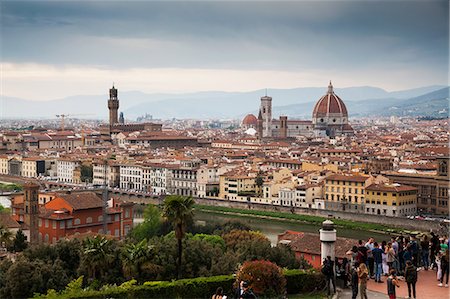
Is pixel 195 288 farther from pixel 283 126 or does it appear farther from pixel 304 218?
pixel 283 126

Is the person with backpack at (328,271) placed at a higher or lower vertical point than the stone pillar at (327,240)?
lower

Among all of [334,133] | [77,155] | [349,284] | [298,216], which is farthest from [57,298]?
[334,133]

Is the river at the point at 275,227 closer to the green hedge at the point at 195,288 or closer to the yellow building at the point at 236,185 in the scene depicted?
the yellow building at the point at 236,185

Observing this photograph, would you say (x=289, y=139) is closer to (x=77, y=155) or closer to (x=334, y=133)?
(x=334, y=133)

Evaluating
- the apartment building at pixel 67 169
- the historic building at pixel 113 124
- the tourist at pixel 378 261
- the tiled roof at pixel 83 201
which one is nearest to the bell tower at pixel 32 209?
the tiled roof at pixel 83 201

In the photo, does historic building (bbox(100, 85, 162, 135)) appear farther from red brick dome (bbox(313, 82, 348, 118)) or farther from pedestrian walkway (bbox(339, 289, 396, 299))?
pedestrian walkway (bbox(339, 289, 396, 299))

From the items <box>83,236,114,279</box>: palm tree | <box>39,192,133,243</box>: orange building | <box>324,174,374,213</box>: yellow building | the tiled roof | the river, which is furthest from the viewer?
<box>324,174,374,213</box>: yellow building

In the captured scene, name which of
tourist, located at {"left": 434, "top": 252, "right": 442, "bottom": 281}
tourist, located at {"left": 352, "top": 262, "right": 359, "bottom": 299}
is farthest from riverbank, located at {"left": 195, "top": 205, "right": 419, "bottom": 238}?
tourist, located at {"left": 352, "top": 262, "right": 359, "bottom": 299}
